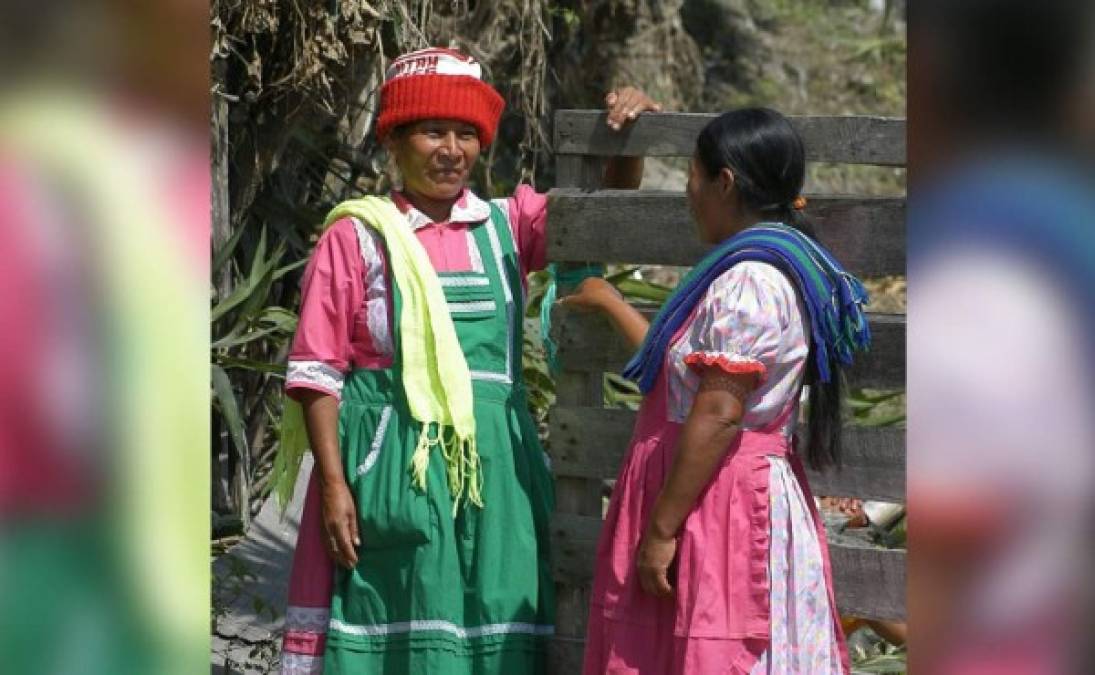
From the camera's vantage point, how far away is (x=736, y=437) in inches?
125

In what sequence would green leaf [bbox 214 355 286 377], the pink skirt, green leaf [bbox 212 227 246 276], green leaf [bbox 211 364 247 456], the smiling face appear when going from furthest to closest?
green leaf [bbox 212 227 246 276] → green leaf [bbox 214 355 286 377] → green leaf [bbox 211 364 247 456] → the smiling face → the pink skirt

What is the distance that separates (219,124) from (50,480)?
4584 mm

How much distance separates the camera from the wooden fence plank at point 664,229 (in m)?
3.50

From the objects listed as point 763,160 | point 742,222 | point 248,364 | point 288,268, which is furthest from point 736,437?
point 288,268

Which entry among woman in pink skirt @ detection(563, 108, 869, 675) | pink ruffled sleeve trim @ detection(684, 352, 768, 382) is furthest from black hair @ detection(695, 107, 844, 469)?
pink ruffled sleeve trim @ detection(684, 352, 768, 382)

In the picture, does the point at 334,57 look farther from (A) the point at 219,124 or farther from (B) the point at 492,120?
(B) the point at 492,120

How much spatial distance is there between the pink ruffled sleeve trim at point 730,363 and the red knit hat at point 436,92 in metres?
0.96

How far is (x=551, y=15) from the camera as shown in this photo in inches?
277

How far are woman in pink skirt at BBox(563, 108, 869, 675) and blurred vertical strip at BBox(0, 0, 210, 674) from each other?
1984mm

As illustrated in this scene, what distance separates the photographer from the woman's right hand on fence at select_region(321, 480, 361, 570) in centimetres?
361

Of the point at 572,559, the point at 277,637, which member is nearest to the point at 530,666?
the point at 572,559

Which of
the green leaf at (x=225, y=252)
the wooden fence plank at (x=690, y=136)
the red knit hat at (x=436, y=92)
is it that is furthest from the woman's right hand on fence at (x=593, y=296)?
the green leaf at (x=225, y=252)

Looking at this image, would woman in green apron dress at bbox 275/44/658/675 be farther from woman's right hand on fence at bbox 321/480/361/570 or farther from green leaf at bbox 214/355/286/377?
green leaf at bbox 214/355/286/377

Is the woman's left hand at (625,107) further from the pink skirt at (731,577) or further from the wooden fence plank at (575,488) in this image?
the pink skirt at (731,577)
